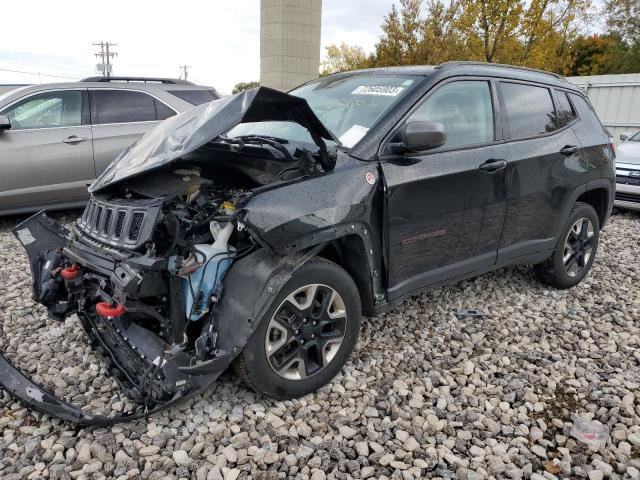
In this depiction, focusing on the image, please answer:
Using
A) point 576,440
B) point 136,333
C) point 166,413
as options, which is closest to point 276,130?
point 136,333

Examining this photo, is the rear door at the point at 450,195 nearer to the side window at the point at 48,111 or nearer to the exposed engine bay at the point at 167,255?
the exposed engine bay at the point at 167,255

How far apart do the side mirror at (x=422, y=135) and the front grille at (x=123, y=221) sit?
1.45 metres

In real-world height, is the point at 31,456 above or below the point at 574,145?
below

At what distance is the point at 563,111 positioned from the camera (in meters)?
4.20

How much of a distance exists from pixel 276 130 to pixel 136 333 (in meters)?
1.57

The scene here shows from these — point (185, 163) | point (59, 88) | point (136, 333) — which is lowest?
point (136, 333)

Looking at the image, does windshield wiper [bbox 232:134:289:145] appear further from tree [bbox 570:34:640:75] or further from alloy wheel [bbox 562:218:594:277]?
tree [bbox 570:34:640:75]

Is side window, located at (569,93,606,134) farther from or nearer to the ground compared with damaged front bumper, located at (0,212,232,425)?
farther from the ground

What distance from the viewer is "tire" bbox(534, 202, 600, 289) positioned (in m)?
4.31

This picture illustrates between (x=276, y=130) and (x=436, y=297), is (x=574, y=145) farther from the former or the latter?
(x=276, y=130)

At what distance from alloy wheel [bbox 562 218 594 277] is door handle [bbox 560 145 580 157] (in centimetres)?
67

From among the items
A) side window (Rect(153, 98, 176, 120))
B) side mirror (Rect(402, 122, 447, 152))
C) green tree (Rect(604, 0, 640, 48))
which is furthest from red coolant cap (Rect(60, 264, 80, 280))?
green tree (Rect(604, 0, 640, 48))

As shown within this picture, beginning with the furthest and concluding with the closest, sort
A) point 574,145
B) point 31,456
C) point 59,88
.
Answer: point 59,88 → point 574,145 → point 31,456

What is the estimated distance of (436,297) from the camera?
427 cm
